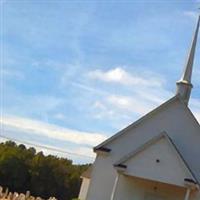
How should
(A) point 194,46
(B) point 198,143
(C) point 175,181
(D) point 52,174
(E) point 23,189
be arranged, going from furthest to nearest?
(D) point 52,174, (E) point 23,189, (A) point 194,46, (B) point 198,143, (C) point 175,181

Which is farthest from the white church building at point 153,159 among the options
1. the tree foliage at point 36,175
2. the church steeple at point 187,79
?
the tree foliage at point 36,175

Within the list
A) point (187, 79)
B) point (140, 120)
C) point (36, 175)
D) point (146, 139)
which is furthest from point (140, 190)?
point (36, 175)

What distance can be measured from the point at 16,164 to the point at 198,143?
172 ft

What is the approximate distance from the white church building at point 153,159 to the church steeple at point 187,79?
109 cm

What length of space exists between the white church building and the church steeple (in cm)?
109

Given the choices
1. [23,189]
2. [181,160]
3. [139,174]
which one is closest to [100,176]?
[139,174]

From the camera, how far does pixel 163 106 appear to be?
30656 mm

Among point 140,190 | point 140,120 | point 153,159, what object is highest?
point 140,120

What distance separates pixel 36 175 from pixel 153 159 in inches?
2100

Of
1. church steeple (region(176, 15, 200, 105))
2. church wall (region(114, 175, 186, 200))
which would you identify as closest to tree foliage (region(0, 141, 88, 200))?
church steeple (region(176, 15, 200, 105))

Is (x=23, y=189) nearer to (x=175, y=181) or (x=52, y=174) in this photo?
(x=52, y=174)

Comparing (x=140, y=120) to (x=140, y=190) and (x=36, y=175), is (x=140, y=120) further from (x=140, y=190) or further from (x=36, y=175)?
(x=36, y=175)

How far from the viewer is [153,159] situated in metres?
27.9

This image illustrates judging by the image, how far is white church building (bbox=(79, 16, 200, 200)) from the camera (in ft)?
90.6
